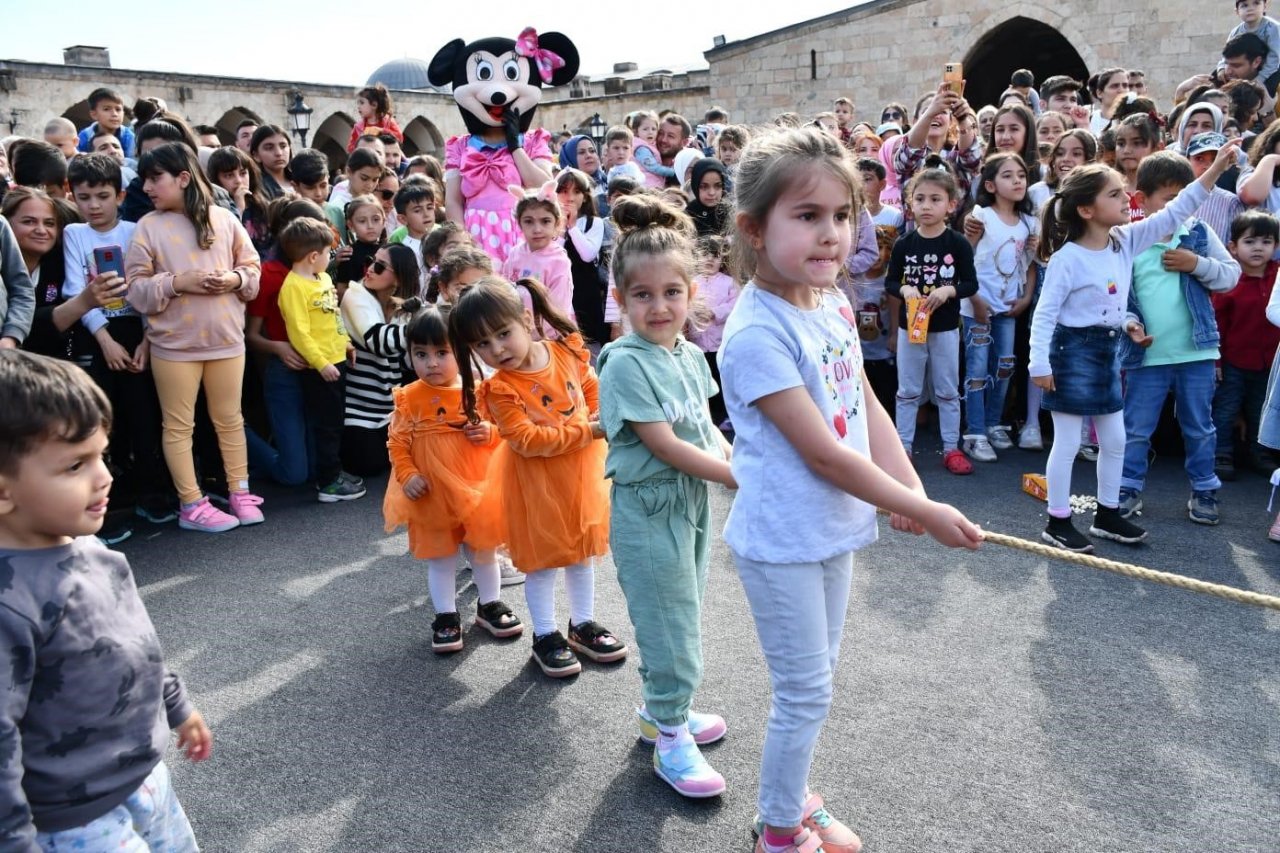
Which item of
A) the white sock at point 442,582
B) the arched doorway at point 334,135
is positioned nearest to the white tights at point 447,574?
the white sock at point 442,582

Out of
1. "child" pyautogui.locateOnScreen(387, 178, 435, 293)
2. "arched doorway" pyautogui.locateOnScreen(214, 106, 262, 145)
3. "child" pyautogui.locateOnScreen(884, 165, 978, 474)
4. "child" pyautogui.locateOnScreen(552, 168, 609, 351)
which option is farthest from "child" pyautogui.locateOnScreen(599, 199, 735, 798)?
"arched doorway" pyautogui.locateOnScreen(214, 106, 262, 145)

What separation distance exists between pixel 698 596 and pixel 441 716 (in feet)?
3.28

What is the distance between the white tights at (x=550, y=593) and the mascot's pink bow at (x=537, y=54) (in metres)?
4.38

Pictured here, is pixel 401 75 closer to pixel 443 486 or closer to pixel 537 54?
pixel 537 54

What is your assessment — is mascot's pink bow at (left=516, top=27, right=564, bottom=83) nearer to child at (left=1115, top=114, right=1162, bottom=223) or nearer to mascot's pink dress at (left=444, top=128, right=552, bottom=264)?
mascot's pink dress at (left=444, top=128, right=552, bottom=264)

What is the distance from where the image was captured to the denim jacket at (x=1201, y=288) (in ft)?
15.5

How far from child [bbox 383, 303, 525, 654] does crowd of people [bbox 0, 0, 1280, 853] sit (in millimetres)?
14

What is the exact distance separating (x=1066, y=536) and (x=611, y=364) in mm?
2716

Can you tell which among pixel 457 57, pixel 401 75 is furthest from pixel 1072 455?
pixel 401 75

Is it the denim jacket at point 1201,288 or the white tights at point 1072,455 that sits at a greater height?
the denim jacket at point 1201,288

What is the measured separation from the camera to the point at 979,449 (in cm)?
592

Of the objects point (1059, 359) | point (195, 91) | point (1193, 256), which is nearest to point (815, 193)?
point (1059, 359)

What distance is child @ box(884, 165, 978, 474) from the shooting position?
5719 mm

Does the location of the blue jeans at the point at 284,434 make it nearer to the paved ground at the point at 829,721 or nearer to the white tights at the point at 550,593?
the paved ground at the point at 829,721
